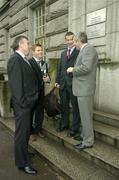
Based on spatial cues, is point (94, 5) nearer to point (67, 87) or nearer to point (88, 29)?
point (88, 29)

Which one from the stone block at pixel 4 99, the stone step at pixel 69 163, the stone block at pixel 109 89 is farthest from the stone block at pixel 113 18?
the stone block at pixel 4 99

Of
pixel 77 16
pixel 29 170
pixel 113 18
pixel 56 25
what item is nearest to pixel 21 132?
pixel 29 170

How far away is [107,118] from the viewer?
226 inches

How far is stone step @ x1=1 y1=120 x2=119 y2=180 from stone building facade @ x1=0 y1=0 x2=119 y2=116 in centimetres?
126

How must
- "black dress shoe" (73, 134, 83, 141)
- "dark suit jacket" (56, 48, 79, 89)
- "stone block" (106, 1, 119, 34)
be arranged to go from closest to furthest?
"black dress shoe" (73, 134, 83, 141) → "dark suit jacket" (56, 48, 79, 89) → "stone block" (106, 1, 119, 34)

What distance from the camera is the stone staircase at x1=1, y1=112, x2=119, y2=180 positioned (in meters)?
4.36

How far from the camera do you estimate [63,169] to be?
462 centimetres

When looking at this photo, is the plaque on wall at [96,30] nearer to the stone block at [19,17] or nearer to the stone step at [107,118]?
the stone step at [107,118]

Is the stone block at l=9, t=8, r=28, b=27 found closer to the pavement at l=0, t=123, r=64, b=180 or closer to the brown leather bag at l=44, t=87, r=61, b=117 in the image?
the brown leather bag at l=44, t=87, r=61, b=117

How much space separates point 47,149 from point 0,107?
13.0 feet

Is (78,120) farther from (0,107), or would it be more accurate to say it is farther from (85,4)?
(0,107)

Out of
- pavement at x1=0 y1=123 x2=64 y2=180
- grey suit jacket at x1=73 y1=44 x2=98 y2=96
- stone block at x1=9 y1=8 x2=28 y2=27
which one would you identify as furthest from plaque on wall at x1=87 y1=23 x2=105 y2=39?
stone block at x1=9 y1=8 x2=28 y2=27

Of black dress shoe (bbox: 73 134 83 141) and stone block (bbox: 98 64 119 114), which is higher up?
stone block (bbox: 98 64 119 114)

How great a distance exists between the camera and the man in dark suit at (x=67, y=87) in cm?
557
